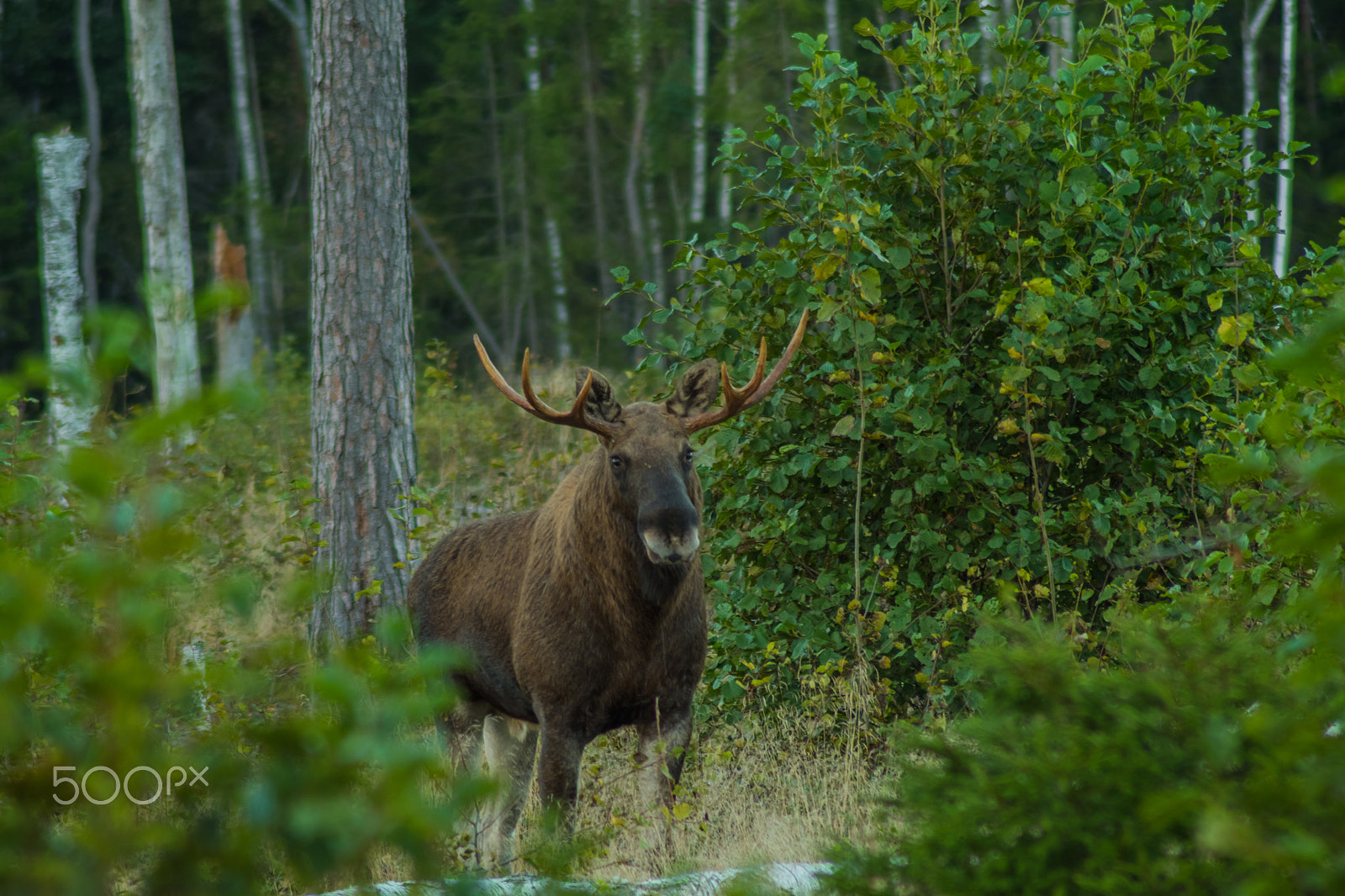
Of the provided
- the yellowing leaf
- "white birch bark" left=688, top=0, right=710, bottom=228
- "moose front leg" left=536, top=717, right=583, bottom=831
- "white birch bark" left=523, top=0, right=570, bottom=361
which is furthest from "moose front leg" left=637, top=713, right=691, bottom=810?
"white birch bark" left=523, top=0, right=570, bottom=361

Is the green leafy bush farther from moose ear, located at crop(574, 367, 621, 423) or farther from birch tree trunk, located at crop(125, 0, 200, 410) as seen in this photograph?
birch tree trunk, located at crop(125, 0, 200, 410)

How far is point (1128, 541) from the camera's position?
18.4 feet

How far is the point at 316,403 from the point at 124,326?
6096 mm

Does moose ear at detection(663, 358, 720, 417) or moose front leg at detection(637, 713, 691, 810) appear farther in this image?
moose ear at detection(663, 358, 720, 417)

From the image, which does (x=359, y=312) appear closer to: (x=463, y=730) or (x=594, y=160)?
(x=463, y=730)

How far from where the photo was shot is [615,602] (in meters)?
4.96

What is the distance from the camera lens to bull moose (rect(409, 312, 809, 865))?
15.9 feet

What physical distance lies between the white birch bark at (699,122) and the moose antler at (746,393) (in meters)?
19.2

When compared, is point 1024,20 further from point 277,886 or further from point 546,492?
point 546,492

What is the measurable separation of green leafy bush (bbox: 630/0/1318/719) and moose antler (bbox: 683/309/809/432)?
0.33m

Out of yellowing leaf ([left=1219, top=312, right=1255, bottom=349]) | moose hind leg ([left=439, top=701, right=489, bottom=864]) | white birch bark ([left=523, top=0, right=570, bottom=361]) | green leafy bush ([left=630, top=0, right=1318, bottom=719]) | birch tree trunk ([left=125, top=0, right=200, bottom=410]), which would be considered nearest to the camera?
yellowing leaf ([left=1219, top=312, right=1255, bottom=349])

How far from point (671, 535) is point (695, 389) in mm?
906

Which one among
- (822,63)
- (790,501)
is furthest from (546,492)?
(822,63)

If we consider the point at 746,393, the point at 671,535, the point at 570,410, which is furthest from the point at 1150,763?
the point at 570,410
